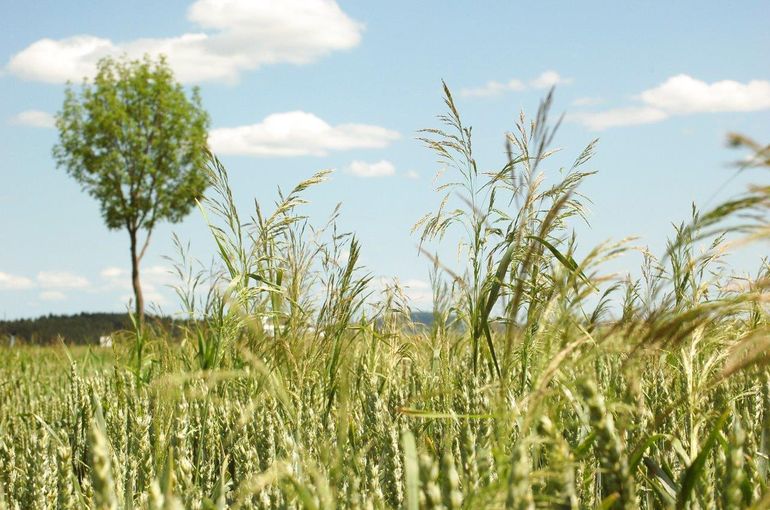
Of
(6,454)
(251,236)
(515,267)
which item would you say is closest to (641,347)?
(515,267)

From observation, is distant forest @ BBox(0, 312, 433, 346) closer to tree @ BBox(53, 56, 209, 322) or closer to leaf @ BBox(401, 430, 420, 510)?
tree @ BBox(53, 56, 209, 322)

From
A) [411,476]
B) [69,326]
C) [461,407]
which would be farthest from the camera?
[69,326]

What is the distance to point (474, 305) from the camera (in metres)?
2.97

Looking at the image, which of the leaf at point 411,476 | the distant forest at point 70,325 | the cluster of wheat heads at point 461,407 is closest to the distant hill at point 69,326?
the distant forest at point 70,325

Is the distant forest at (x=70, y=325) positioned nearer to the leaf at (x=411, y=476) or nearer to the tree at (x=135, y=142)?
the tree at (x=135, y=142)

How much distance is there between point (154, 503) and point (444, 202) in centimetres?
260

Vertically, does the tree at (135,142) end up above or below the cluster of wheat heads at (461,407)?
above

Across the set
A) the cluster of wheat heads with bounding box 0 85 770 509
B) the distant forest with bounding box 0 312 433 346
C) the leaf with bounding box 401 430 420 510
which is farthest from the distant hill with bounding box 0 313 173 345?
the leaf with bounding box 401 430 420 510

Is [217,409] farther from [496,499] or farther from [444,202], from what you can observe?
[496,499]

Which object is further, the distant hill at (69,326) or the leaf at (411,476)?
the distant hill at (69,326)

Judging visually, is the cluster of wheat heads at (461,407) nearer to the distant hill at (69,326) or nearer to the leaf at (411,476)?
the leaf at (411,476)

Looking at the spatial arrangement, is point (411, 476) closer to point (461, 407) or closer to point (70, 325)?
point (461, 407)

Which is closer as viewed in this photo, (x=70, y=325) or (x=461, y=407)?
(x=461, y=407)

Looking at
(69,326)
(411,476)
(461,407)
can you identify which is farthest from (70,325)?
(411,476)
